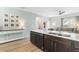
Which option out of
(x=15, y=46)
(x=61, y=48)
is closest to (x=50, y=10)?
(x=61, y=48)

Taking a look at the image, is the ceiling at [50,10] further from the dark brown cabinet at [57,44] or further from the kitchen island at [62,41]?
the dark brown cabinet at [57,44]

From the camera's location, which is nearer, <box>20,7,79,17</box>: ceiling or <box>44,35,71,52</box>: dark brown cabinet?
<box>20,7,79,17</box>: ceiling

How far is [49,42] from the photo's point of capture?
81.3 inches

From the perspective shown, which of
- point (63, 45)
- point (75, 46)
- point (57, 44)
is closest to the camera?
point (75, 46)

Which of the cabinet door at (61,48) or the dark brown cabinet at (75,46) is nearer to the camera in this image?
the dark brown cabinet at (75,46)

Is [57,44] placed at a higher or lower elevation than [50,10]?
lower

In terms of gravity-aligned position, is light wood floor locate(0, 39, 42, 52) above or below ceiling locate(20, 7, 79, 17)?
below

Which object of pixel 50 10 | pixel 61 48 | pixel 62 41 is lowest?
pixel 61 48

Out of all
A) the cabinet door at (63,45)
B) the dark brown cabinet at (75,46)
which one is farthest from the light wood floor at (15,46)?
the dark brown cabinet at (75,46)

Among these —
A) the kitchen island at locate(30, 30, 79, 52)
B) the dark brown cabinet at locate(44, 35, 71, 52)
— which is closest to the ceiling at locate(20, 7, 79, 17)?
the kitchen island at locate(30, 30, 79, 52)

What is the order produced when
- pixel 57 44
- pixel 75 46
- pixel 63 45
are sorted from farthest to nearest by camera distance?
pixel 57 44
pixel 63 45
pixel 75 46

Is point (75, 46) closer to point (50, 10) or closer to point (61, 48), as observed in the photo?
point (61, 48)

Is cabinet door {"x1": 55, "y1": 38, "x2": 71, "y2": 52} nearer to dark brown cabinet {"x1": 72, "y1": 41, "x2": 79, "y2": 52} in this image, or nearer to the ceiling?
dark brown cabinet {"x1": 72, "y1": 41, "x2": 79, "y2": 52}

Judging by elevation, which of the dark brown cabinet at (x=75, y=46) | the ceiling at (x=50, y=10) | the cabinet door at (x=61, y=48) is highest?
the ceiling at (x=50, y=10)
